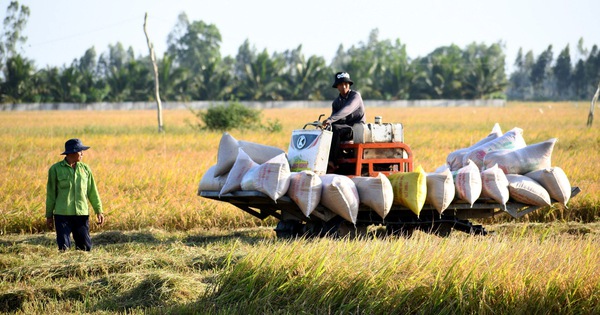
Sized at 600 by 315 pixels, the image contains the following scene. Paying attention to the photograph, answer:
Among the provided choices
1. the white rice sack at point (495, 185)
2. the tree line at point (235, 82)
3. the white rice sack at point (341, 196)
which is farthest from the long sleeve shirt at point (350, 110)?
the tree line at point (235, 82)

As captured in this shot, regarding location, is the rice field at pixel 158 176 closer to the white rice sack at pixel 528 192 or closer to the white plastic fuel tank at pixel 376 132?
the white rice sack at pixel 528 192

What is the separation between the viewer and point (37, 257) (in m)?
8.56

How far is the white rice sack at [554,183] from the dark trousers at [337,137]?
2.35m

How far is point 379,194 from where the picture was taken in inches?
355

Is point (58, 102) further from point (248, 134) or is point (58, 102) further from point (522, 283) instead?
point (522, 283)

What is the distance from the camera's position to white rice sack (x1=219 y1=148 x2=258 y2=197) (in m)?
9.47

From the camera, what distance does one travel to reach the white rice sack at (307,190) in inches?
354

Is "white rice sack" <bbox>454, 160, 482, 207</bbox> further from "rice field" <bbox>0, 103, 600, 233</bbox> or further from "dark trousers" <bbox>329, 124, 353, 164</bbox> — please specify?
"rice field" <bbox>0, 103, 600, 233</bbox>

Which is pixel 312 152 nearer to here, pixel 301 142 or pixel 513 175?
pixel 301 142

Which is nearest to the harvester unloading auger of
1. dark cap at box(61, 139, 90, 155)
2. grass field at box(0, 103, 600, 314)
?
grass field at box(0, 103, 600, 314)

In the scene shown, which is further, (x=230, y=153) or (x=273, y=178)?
(x=230, y=153)

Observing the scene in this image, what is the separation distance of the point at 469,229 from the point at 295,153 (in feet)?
7.57

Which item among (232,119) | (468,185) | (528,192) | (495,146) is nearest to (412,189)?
(468,185)

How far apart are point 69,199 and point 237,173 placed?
1.88 metres
